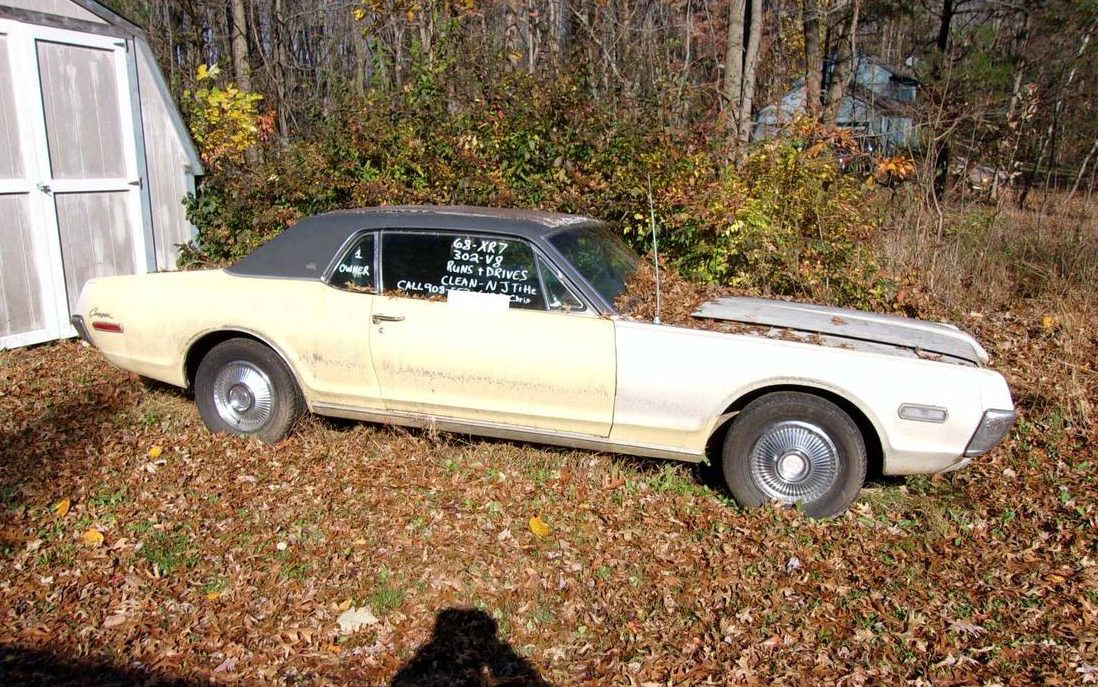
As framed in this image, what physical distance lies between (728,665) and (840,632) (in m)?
0.56

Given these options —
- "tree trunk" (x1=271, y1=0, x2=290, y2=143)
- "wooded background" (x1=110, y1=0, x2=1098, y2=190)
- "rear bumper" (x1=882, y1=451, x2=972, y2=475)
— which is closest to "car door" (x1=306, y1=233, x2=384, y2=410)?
"rear bumper" (x1=882, y1=451, x2=972, y2=475)

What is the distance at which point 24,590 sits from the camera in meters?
3.62

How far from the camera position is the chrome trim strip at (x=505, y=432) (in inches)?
173

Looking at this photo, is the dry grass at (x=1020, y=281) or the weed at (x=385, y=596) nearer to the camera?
the weed at (x=385, y=596)

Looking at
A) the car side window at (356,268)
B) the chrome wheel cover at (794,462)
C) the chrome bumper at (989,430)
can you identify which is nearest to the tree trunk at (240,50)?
the car side window at (356,268)

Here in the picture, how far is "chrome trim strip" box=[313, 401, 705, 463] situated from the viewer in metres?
4.40

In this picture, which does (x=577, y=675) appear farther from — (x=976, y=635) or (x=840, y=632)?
(x=976, y=635)

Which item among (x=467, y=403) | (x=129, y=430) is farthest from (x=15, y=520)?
(x=467, y=403)

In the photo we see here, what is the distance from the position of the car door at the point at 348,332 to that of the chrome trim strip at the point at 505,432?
0.23 ft

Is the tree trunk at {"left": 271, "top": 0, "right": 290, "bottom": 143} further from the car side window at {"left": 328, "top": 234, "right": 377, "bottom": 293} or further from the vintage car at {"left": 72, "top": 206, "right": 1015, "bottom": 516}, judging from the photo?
the car side window at {"left": 328, "top": 234, "right": 377, "bottom": 293}

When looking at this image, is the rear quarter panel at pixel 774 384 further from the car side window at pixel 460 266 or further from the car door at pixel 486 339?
the car side window at pixel 460 266

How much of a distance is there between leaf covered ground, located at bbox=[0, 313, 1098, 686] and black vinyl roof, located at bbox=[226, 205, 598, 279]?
1.07 meters

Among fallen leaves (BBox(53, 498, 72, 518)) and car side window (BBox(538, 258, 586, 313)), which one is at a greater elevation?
car side window (BBox(538, 258, 586, 313))

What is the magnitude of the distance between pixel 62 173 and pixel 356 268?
4005 millimetres
